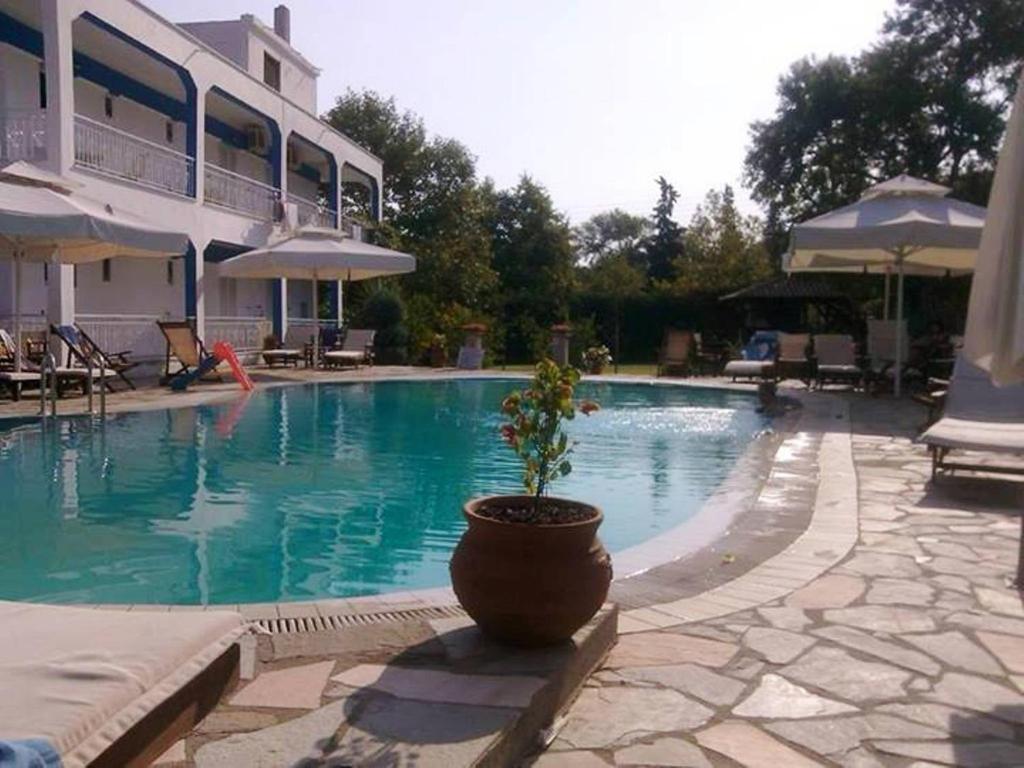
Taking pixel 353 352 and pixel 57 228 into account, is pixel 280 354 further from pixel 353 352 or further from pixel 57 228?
pixel 57 228

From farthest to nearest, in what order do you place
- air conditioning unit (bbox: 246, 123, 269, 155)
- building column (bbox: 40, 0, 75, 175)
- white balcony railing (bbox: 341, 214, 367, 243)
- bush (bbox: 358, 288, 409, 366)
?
white balcony railing (bbox: 341, 214, 367, 243) → air conditioning unit (bbox: 246, 123, 269, 155) → bush (bbox: 358, 288, 409, 366) → building column (bbox: 40, 0, 75, 175)

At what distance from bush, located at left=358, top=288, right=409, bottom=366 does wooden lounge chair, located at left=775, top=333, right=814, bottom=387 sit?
9.44 m

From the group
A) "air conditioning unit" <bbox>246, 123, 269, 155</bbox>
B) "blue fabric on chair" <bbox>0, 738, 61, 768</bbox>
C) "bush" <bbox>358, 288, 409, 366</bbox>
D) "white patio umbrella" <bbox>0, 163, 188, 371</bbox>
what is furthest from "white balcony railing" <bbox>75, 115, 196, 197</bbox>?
"blue fabric on chair" <bbox>0, 738, 61, 768</bbox>

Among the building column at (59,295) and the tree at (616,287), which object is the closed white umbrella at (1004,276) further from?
the tree at (616,287)

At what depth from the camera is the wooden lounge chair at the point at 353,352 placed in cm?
1939

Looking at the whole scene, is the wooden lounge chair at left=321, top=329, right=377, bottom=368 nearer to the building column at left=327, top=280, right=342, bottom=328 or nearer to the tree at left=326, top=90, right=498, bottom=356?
the building column at left=327, top=280, right=342, bottom=328

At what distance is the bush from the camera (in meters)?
22.5

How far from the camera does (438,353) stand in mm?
21828

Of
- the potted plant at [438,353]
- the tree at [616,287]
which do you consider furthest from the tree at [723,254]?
the potted plant at [438,353]

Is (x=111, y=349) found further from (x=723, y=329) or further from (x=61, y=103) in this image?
(x=723, y=329)

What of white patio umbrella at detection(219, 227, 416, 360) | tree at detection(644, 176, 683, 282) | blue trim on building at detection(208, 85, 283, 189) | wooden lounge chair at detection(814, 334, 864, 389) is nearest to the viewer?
wooden lounge chair at detection(814, 334, 864, 389)

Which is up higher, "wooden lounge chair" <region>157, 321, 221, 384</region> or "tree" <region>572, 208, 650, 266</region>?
"tree" <region>572, 208, 650, 266</region>

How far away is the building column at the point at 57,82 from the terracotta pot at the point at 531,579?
13105 mm

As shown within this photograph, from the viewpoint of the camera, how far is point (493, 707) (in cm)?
280
